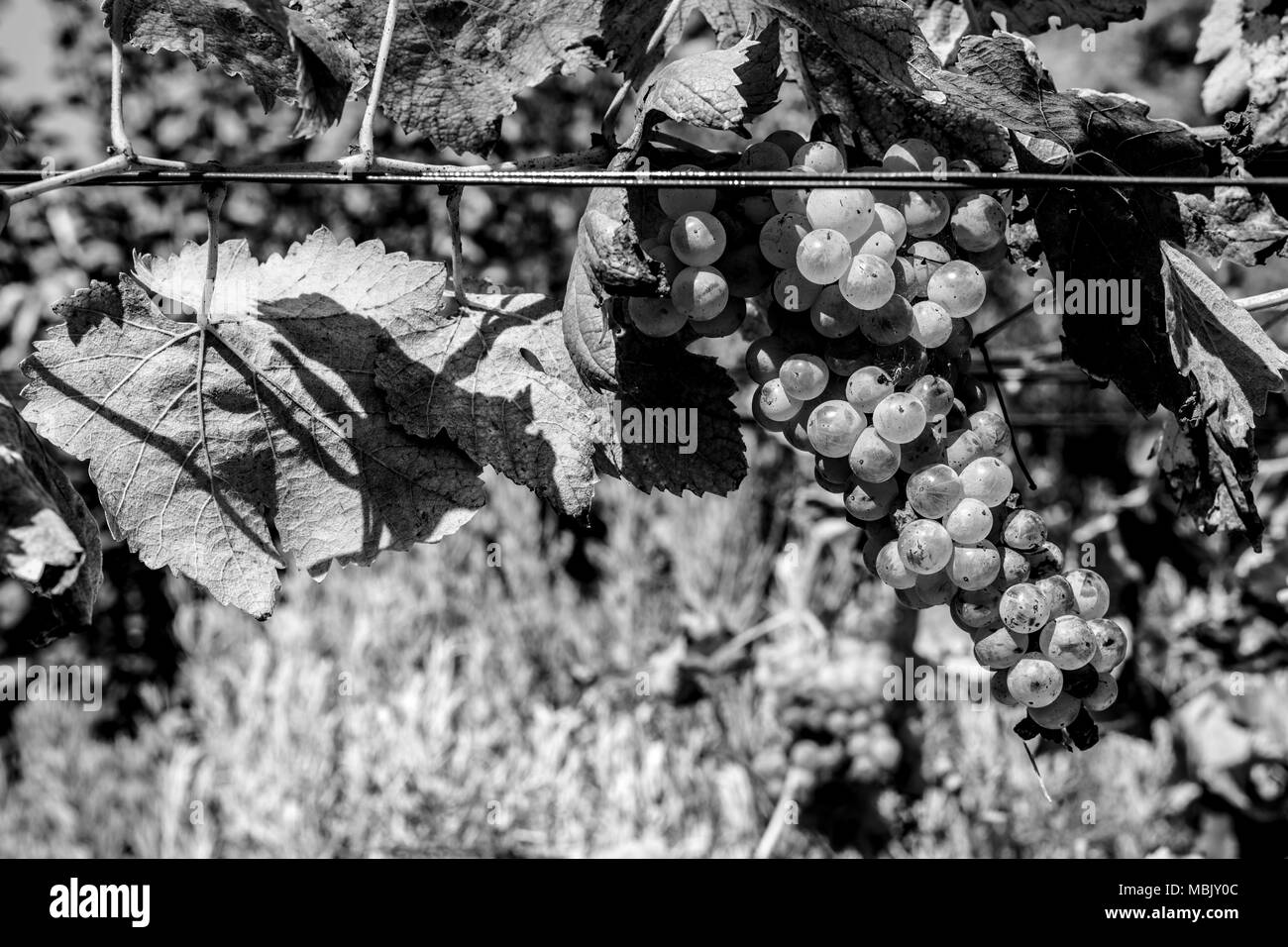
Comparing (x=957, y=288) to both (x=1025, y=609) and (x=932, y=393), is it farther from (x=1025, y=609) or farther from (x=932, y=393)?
(x=1025, y=609)

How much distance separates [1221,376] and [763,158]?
1.09 ft

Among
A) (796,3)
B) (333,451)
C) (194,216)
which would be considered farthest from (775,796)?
(194,216)

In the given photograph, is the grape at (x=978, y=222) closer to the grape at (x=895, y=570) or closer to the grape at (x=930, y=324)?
the grape at (x=930, y=324)

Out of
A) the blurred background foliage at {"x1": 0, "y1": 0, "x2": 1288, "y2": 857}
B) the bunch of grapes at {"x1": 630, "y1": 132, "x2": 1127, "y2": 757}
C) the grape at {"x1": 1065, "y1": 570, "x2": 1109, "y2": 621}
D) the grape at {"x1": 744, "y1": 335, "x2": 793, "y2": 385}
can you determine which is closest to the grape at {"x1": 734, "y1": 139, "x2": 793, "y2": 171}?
the bunch of grapes at {"x1": 630, "y1": 132, "x2": 1127, "y2": 757}

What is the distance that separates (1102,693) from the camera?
0.65 meters

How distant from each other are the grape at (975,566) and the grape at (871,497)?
0.06 metres

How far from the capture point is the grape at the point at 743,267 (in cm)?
67

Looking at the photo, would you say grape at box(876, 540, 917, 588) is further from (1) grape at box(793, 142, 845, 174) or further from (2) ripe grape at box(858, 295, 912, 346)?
(1) grape at box(793, 142, 845, 174)

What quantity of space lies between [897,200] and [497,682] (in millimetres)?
2197

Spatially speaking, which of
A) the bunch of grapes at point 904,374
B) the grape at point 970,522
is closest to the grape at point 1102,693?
the bunch of grapes at point 904,374

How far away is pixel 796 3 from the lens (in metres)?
0.64

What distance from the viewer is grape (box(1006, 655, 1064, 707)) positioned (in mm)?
636
